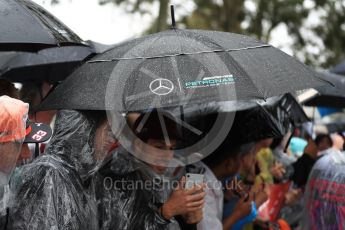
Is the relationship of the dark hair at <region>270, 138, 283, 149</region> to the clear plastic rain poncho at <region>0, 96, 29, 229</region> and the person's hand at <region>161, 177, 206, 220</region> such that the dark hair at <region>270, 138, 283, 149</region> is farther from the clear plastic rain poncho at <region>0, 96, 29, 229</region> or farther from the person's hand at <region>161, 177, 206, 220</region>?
the clear plastic rain poncho at <region>0, 96, 29, 229</region>

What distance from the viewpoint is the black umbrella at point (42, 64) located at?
4.89 metres

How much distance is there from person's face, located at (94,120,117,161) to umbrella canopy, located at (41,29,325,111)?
0.54 ft

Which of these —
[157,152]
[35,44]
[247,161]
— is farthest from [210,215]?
[35,44]

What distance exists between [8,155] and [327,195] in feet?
8.28

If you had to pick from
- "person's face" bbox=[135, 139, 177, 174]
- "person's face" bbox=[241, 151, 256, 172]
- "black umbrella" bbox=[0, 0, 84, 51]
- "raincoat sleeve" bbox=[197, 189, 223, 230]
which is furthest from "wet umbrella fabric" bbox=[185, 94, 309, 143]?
"black umbrella" bbox=[0, 0, 84, 51]

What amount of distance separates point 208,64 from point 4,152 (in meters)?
1.13

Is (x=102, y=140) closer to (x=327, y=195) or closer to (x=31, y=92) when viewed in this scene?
(x=31, y=92)

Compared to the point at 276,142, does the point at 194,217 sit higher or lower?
lower

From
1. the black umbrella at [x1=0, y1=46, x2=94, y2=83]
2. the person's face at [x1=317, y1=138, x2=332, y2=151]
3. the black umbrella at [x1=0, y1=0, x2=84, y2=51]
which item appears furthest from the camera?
the person's face at [x1=317, y1=138, x2=332, y2=151]

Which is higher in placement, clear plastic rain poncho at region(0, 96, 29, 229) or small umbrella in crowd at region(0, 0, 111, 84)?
small umbrella in crowd at region(0, 0, 111, 84)

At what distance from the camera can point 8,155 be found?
106 inches

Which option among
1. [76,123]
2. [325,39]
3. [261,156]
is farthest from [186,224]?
[325,39]

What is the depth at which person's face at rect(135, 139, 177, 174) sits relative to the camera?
373cm

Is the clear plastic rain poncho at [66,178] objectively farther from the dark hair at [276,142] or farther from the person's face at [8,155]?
the dark hair at [276,142]
